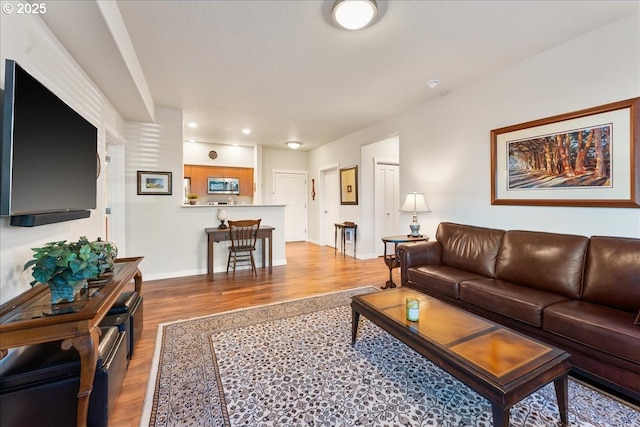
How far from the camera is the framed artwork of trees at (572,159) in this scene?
7.15ft

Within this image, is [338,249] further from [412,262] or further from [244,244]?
[412,262]

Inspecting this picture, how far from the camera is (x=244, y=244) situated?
14.7ft

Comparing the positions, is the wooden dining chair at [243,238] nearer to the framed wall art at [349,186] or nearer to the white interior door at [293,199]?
the framed wall art at [349,186]

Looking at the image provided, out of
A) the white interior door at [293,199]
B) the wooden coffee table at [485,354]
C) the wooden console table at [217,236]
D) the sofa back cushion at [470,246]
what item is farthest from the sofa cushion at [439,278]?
the white interior door at [293,199]

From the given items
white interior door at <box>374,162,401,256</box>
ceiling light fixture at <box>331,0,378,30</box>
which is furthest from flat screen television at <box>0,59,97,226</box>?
white interior door at <box>374,162,401,256</box>

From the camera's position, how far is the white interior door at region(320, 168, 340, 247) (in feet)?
21.8

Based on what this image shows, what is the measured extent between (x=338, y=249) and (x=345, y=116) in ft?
9.92

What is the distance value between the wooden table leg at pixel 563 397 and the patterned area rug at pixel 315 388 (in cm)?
5

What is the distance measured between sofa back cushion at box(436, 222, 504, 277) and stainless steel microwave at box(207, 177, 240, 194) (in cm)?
505

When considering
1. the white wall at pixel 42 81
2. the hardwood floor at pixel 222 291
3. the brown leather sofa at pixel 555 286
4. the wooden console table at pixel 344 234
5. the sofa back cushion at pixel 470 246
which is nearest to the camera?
the white wall at pixel 42 81

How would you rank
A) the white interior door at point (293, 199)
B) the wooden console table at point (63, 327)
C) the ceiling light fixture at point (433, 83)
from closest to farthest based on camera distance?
1. the wooden console table at point (63, 327)
2. the ceiling light fixture at point (433, 83)
3. the white interior door at point (293, 199)

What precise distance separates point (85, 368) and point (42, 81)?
1847mm

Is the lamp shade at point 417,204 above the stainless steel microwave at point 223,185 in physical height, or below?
below

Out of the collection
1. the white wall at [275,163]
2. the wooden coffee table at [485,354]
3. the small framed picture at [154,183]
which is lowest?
the wooden coffee table at [485,354]
